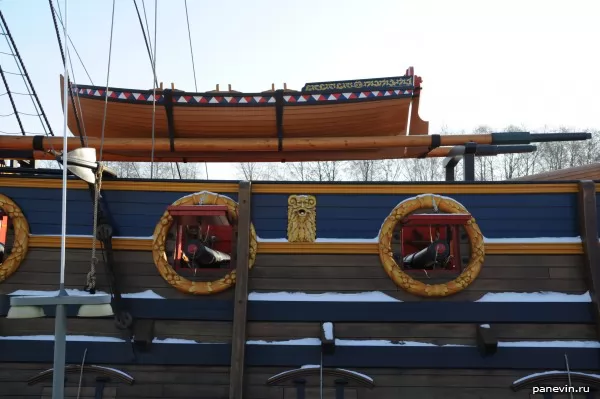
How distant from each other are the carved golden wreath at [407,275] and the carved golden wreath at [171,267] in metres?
1.40

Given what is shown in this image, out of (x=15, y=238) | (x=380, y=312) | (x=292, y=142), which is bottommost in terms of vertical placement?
(x=380, y=312)

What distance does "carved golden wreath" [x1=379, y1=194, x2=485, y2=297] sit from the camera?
471cm

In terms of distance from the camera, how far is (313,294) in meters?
4.76

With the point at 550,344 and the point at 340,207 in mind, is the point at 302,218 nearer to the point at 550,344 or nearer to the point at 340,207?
the point at 340,207

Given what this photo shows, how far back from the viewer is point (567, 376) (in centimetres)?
459

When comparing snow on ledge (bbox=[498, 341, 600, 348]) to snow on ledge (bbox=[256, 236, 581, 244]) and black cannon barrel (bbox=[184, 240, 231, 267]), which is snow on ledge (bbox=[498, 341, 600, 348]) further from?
black cannon barrel (bbox=[184, 240, 231, 267])

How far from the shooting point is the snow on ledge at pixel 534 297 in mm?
4727

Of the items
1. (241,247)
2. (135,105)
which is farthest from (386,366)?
(135,105)

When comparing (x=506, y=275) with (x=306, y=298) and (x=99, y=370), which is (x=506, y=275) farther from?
(x=99, y=370)

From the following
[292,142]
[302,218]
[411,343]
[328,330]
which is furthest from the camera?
[292,142]

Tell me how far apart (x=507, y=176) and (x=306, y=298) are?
41542 mm

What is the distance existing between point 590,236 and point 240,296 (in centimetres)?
371

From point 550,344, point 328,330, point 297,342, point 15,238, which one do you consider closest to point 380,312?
point 328,330

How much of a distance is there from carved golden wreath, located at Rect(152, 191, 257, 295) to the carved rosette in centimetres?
42
